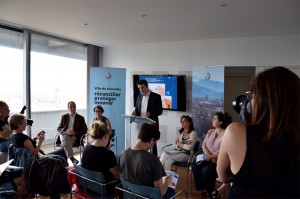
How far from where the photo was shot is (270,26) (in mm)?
4039

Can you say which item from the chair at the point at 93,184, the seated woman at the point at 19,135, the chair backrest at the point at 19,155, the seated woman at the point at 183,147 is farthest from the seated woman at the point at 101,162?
the seated woman at the point at 183,147

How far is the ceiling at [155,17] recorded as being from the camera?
314cm

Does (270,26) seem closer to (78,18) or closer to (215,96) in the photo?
(215,96)

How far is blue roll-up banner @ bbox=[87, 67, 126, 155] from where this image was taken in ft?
17.3

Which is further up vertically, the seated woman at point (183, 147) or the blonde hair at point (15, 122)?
the blonde hair at point (15, 122)

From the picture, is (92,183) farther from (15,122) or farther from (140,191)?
(15,122)

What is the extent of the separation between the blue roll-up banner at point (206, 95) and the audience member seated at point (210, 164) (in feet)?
3.60

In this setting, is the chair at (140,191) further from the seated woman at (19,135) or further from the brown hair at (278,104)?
the seated woman at (19,135)

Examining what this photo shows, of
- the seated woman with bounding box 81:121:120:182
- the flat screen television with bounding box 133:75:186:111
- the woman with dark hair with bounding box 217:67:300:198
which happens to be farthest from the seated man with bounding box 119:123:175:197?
the flat screen television with bounding box 133:75:186:111

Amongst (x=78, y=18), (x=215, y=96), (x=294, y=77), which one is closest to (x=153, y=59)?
(x=215, y=96)

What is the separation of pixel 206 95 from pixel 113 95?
6.33ft

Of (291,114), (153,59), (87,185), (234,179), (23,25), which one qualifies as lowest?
(87,185)

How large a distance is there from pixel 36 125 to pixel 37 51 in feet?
5.13

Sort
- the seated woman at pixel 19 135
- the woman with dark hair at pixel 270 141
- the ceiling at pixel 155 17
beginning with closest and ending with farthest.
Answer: the woman with dark hair at pixel 270 141 → the seated woman at pixel 19 135 → the ceiling at pixel 155 17
